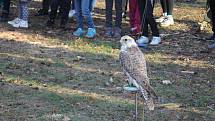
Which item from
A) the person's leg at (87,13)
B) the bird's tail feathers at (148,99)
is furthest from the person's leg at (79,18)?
the bird's tail feathers at (148,99)

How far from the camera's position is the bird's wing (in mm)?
5207

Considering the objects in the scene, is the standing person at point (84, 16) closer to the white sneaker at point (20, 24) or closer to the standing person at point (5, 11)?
the white sneaker at point (20, 24)

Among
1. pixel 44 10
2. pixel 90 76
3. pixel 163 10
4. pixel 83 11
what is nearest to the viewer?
pixel 90 76

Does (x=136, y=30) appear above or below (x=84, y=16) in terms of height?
below

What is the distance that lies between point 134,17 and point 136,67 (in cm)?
509

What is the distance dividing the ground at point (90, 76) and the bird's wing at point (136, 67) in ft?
3.04

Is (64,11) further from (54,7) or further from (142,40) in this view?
(142,40)

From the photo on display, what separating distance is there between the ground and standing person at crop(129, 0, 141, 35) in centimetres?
57

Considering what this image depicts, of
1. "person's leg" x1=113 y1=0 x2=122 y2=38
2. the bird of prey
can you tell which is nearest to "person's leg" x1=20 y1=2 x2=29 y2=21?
"person's leg" x1=113 y1=0 x2=122 y2=38

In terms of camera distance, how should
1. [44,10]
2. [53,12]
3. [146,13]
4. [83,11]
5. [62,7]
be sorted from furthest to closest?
[44,10] → [53,12] → [62,7] → [83,11] → [146,13]

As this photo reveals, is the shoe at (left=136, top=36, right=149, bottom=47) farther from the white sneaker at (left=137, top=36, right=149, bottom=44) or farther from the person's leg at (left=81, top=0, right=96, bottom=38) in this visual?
the person's leg at (left=81, top=0, right=96, bottom=38)

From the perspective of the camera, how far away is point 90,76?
7789mm

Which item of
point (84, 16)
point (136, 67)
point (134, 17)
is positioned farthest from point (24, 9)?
point (136, 67)

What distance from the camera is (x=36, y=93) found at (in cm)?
691
